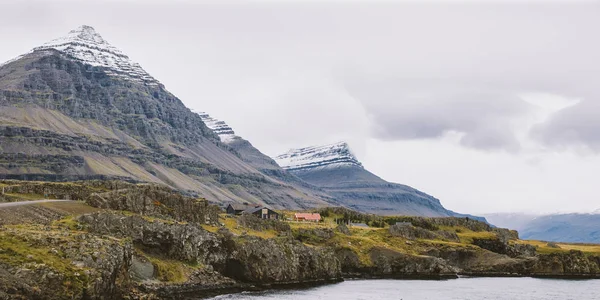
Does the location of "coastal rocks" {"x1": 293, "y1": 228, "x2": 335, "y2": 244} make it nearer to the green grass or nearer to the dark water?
the dark water

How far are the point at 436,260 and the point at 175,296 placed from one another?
98.4 metres

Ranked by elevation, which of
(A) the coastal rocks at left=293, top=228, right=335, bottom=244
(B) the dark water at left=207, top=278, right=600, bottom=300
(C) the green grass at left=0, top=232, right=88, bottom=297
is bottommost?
(B) the dark water at left=207, top=278, right=600, bottom=300

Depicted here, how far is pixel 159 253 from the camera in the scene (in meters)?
114

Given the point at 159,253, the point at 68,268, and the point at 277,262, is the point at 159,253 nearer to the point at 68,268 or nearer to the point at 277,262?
the point at 277,262

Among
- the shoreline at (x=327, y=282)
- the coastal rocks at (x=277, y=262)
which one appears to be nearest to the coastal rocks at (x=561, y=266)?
the shoreline at (x=327, y=282)

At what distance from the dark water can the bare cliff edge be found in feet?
31.5

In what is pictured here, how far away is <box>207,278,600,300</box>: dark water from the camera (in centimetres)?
11606

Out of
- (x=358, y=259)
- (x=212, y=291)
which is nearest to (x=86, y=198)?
(x=212, y=291)

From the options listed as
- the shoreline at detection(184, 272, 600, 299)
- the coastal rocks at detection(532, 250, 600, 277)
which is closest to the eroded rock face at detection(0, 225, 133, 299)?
the shoreline at detection(184, 272, 600, 299)

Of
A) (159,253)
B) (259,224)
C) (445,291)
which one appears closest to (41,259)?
(159,253)

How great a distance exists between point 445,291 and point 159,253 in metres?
58.4

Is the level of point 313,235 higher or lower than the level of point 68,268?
higher

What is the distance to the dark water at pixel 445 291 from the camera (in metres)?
116

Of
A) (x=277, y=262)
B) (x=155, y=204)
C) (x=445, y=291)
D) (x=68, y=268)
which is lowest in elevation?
(x=445, y=291)
